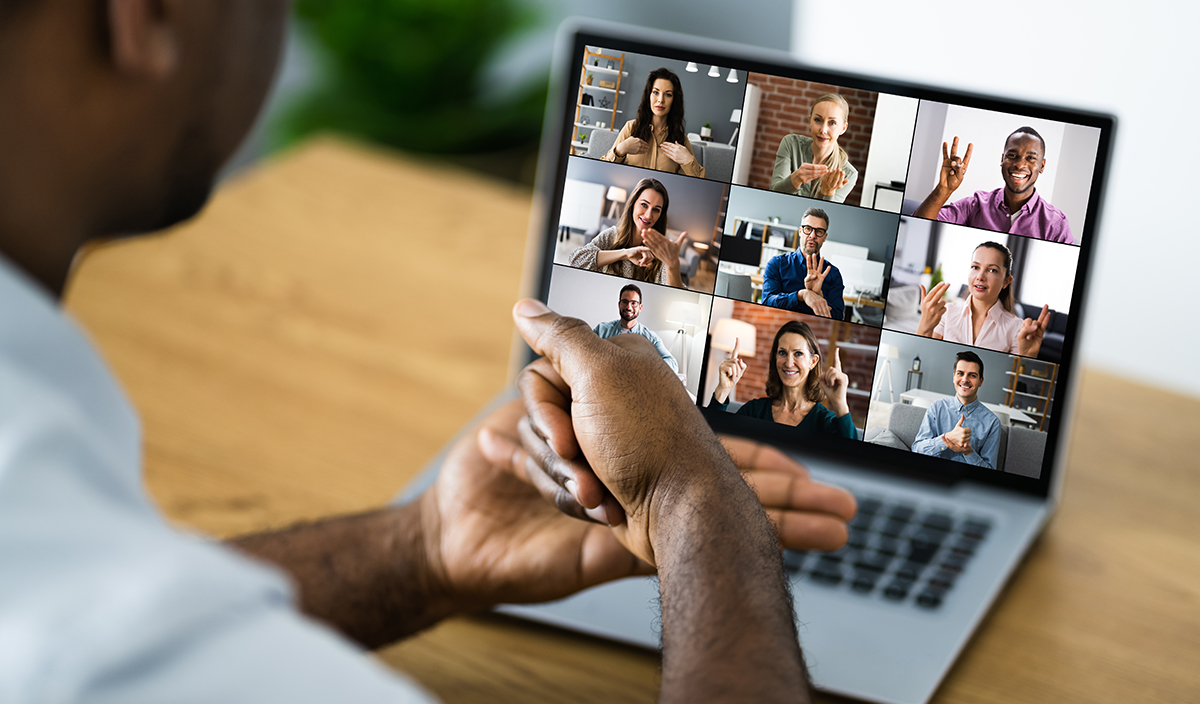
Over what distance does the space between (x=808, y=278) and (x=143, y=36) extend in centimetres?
33

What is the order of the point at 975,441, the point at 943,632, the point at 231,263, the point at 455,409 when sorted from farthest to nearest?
the point at 231,263
the point at 455,409
the point at 943,632
the point at 975,441

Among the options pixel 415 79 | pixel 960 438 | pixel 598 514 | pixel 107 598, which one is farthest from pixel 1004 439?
pixel 415 79

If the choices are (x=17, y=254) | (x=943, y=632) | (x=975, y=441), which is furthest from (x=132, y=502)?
(x=943, y=632)

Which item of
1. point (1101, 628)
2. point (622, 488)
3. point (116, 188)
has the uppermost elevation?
point (116, 188)

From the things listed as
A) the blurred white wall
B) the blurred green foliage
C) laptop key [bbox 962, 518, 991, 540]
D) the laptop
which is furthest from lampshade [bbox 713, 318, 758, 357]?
the blurred green foliage

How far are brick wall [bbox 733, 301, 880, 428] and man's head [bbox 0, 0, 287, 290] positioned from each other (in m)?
0.28

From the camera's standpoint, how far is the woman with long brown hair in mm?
534

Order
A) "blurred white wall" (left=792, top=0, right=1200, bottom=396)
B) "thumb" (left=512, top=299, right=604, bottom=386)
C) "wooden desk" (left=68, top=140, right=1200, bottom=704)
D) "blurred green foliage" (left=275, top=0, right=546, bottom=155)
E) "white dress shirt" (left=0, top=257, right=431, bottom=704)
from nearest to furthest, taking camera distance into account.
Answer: "white dress shirt" (left=0, top=257, right=431, bottom=704) → "thumb" (left=512, top=299, right=604, bottom=386) → "wooden desk" (left=68, top=140, right=1200, bottom=704) → "blurred white wall" (left=792, top=0, right=1200, bottom=396) → "blurred green foliage" (left=275, top=0, right=546, bottom=155)

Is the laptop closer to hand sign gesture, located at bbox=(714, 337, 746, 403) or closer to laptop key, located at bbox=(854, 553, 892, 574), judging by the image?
hand sign gesture, located at bbox=(714, 337, 746, 403)

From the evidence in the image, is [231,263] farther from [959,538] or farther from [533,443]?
[959,538]

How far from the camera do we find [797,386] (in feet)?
1.77

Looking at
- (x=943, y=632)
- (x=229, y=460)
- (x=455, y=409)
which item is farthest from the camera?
(x=455, y=409)

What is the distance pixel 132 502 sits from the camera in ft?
1.10

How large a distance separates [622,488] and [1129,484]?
0.62m
